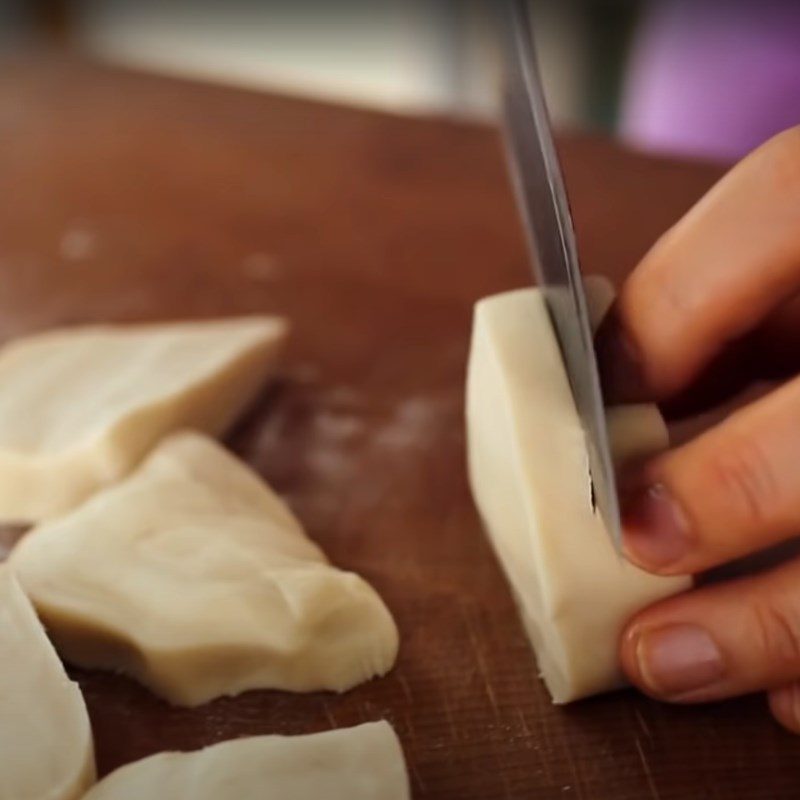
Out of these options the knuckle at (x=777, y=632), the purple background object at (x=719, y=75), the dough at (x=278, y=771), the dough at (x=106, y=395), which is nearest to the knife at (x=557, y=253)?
the knuckle at (x=777, y=632)

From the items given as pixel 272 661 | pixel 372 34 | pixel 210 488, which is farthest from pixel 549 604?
pixel 372 34

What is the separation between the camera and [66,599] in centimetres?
103

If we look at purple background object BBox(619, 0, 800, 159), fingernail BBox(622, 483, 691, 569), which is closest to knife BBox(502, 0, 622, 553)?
fingernail BBox(622, 483, 691, 569)

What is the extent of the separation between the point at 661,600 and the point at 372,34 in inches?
91.2

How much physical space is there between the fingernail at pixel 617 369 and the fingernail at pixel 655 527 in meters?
0.12

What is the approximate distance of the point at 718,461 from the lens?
2.97 feet

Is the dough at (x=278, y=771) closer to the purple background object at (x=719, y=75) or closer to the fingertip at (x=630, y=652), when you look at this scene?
the fingertip at (x=630, y=652)

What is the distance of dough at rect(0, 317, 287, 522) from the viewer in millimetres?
1207

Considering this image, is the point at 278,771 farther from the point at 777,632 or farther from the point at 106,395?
the point at 106,395

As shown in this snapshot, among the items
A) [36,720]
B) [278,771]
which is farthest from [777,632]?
[36,720]

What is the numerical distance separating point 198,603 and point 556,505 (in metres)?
0.32

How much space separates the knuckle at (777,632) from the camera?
3.10 feet

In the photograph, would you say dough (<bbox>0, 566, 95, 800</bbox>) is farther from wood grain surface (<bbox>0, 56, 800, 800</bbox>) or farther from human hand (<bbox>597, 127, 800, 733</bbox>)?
human hand (<bbox>597, 127, 800, 733</bbox>)

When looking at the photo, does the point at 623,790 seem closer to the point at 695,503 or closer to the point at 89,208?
the point at 695,503
